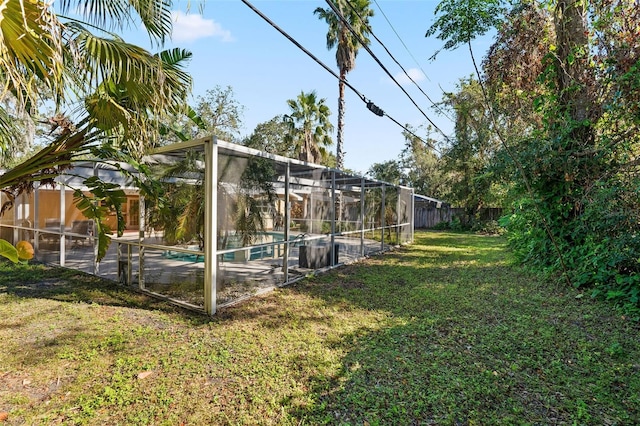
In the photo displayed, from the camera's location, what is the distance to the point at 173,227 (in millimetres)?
5141

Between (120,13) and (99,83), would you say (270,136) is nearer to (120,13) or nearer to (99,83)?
(120,13)

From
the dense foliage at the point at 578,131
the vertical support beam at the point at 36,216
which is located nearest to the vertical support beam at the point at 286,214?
the dense foliage at the point at 578,131

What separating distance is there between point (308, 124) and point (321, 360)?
16.7 m

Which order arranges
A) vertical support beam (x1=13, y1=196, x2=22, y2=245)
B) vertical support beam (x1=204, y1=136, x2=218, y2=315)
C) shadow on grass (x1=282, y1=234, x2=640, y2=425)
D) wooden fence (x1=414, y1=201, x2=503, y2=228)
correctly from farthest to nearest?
wooden fence (x1=414, y1=201, x2=503, y2=228) < vertical support beam (x1=13, y1=196, x2=22, y2=245) < vertical support beam (x1=204, y1=136, x2=218, y2=315) < shadow on grass (x1=282, y1=234, x2=640, y2=425)

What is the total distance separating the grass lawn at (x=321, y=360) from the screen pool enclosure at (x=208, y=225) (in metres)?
0.59

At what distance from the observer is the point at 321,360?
3.39 meters

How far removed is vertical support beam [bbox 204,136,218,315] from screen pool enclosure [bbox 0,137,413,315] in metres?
0.01

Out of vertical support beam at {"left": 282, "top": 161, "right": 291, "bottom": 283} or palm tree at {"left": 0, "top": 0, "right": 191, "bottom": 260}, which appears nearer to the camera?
palm tree at {"left": 0, "top": 0, "right": 191, "bottom": 260}

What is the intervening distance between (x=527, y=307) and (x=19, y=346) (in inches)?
269

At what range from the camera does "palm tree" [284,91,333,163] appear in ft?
60.8

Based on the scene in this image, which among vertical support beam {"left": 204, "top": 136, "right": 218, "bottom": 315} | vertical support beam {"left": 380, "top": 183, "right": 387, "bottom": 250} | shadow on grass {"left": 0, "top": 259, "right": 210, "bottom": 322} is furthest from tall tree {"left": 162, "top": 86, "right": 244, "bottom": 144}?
vertical support beam {"left": 204, "top": 136, "right": 218, "bottom": 315}

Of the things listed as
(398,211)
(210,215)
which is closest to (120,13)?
(210,215)

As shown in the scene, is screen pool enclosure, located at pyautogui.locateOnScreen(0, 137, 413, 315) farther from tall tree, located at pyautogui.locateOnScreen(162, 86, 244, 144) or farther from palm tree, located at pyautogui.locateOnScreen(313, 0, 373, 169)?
tall tree, located at pyautogui.locateOnScreen(162, 86, 244, 144)

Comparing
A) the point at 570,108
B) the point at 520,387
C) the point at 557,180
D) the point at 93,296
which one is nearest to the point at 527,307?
the point at 520,387
